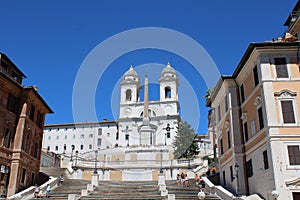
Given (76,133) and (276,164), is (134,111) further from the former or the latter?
(276,164)

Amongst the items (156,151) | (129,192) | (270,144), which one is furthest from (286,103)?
(156,151)

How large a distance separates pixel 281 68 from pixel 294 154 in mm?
6243

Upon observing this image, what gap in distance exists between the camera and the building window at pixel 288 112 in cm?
2291

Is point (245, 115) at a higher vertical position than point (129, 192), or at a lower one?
higher

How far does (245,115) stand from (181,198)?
8510 mm

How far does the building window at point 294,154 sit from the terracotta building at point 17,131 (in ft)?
72.9

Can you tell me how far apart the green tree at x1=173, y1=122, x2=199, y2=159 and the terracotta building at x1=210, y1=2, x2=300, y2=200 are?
2679 centimetres

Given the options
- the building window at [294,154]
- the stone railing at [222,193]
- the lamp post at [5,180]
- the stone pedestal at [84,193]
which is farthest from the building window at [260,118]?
the lamp post at [5,180]

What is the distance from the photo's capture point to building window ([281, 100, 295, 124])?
75.2 feet

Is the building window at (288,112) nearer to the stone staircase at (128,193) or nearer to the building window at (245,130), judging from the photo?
the building window at (245,130)

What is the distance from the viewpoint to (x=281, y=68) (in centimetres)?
2425

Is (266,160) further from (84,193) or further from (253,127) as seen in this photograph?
(84,193)

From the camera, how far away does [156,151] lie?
233ft

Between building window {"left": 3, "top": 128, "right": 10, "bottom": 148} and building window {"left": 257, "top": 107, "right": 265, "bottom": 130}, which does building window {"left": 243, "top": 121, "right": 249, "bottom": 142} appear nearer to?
building window {"left": 257, "top": 107, "right": 265, "bottom": 130}
